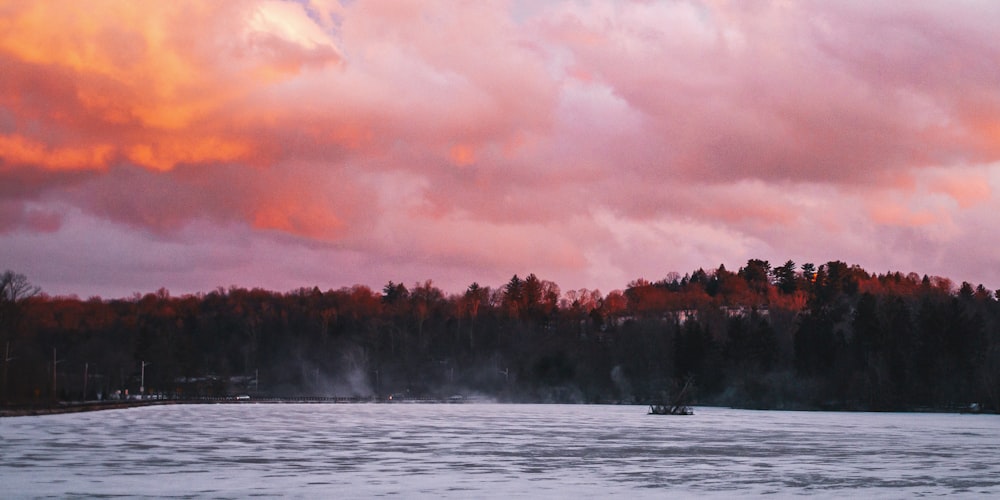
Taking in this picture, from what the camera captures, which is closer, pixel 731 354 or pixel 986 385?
pixel 986 385

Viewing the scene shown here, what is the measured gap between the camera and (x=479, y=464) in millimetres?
34812

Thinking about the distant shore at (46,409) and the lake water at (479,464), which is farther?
the distant shore at (46,409)

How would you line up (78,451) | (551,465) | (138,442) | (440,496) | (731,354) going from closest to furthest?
(440,496) → (551,465) → (78,451) → (138,442) → (731,354)

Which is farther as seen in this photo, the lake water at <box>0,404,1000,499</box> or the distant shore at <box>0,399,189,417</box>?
the distant shore at <box>0,399,189,417</box>

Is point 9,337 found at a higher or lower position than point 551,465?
higher

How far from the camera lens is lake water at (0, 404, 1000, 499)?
88.1 feet

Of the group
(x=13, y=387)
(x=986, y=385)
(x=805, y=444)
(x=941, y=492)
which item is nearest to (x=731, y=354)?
(x=986, y=385)

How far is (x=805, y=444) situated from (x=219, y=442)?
26.4 metres

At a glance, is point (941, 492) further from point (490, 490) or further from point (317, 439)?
point (317, 439)

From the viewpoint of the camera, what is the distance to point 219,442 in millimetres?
44812

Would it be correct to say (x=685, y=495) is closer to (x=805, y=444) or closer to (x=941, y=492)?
(x=941, y=492)

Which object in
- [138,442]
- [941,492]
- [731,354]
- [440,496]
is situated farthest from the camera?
[731,354]

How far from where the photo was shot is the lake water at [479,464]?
26859mm

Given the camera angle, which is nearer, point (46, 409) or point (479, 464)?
point (479, 464)
